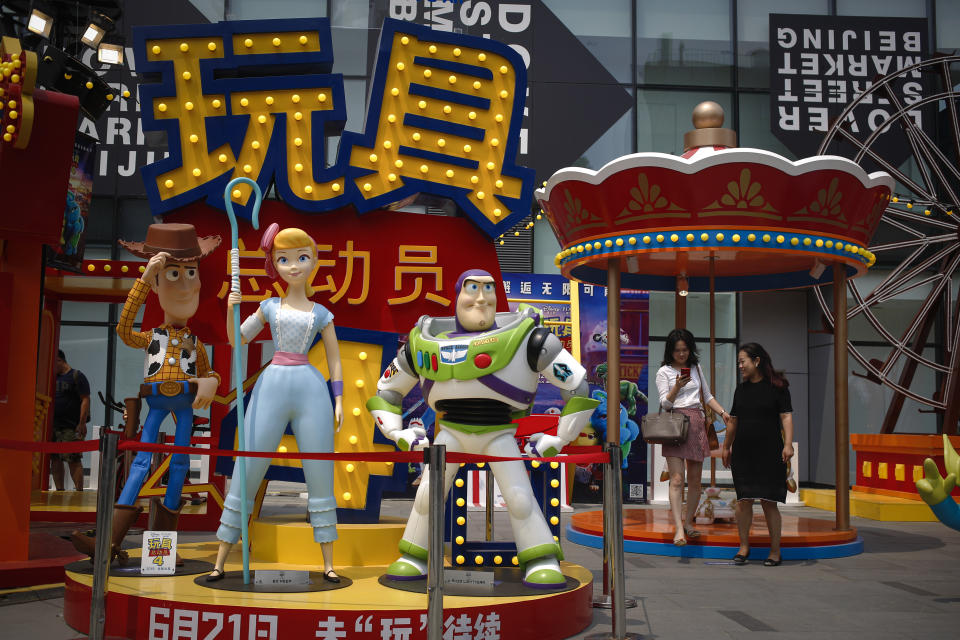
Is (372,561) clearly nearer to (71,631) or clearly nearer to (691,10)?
(71,631)

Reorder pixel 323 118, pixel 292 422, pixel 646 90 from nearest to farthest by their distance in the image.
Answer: pixel 292 422 < pixel 323 118 < pixel 646 90

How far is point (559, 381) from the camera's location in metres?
4.95

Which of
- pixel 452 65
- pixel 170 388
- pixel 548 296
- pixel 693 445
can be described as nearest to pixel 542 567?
pixel 170 388

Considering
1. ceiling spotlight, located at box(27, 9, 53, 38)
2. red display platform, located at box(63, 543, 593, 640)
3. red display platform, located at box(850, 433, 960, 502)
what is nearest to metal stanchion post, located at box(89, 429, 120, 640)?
red display platform, located at box(63, 543, 593, 640)

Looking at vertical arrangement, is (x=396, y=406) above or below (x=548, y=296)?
below

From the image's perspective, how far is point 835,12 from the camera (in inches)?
632

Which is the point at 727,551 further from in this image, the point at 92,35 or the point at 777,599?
the point at 92,35

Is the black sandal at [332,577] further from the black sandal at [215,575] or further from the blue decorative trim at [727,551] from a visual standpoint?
the blue decorative trim at [727,551]

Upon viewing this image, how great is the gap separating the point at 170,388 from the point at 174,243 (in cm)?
87

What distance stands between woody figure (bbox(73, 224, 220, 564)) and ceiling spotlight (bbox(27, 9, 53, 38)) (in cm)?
Answer: 477

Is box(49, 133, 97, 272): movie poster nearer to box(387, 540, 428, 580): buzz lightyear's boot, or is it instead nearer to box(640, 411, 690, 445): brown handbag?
box(387, 540, 428, 580): buzz lightyear's boot

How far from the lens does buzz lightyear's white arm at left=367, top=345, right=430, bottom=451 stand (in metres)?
5.00

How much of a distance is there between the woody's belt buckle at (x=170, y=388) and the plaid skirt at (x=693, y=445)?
12.0ft

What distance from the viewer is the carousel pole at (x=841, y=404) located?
7879mm
